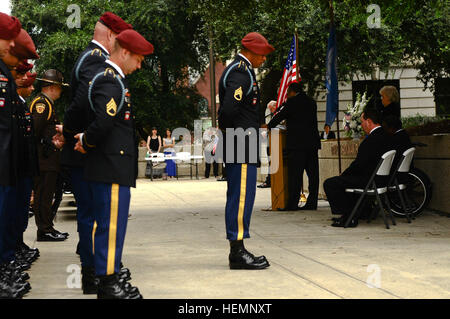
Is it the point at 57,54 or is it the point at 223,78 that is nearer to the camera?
the point at 223,78

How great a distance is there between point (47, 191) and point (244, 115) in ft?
10.6

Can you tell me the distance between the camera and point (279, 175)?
1202cm

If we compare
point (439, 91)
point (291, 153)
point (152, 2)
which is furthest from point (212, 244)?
point (439, 91)

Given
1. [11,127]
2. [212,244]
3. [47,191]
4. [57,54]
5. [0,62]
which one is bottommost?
[212,244]

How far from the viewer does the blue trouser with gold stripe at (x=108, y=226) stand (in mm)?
4738

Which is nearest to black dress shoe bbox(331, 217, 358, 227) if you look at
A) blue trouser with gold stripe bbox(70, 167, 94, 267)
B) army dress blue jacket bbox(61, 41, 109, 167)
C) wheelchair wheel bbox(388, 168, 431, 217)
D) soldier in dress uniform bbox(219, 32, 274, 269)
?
wheelchair wheel bbox(388, 168, 431, 217)

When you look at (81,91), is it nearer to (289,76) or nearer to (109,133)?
(109,133)

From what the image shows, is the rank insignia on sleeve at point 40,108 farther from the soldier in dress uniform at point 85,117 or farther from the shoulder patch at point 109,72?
the shoulder patch at point 109,72

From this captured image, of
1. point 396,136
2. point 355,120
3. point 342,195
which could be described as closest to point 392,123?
point 396,136

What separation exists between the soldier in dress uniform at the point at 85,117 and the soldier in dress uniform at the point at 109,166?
1.26 feet

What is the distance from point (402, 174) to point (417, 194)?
3.25ft

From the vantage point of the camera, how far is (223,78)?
6.48 meters
